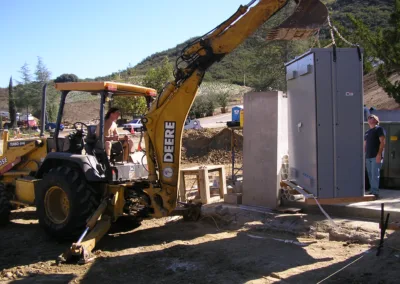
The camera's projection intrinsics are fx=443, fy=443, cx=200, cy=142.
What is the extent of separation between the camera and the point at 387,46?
16.7m

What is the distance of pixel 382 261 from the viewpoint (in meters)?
5.51

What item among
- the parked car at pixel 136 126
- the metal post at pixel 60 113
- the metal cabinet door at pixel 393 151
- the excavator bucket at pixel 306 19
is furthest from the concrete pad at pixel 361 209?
the metal post at pixel 60 113

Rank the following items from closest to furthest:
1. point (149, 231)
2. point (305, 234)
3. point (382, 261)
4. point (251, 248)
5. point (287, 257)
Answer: point (382, 261), point (287, 257), point (251, 248), point (305, 234), point (149, 231)

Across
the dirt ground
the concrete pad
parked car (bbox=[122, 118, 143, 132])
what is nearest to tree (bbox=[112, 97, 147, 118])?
parked car (bbox=[122, 118, 143, 132])

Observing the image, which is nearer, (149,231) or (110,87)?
(110,87)

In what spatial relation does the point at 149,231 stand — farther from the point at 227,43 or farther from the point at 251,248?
the point at 227,43

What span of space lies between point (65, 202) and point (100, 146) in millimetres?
1192

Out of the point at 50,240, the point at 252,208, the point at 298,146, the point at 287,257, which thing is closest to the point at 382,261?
the point at 287,257

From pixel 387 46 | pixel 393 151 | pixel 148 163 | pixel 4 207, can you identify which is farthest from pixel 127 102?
pixel 387 46

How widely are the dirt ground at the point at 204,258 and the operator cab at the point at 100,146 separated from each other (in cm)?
117

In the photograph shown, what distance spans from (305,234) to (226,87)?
60163mm

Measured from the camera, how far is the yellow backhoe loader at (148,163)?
6.64 metres

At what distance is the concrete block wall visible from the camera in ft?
26.6

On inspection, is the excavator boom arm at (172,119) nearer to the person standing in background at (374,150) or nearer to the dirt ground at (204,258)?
the dirt ground at (204,258)
